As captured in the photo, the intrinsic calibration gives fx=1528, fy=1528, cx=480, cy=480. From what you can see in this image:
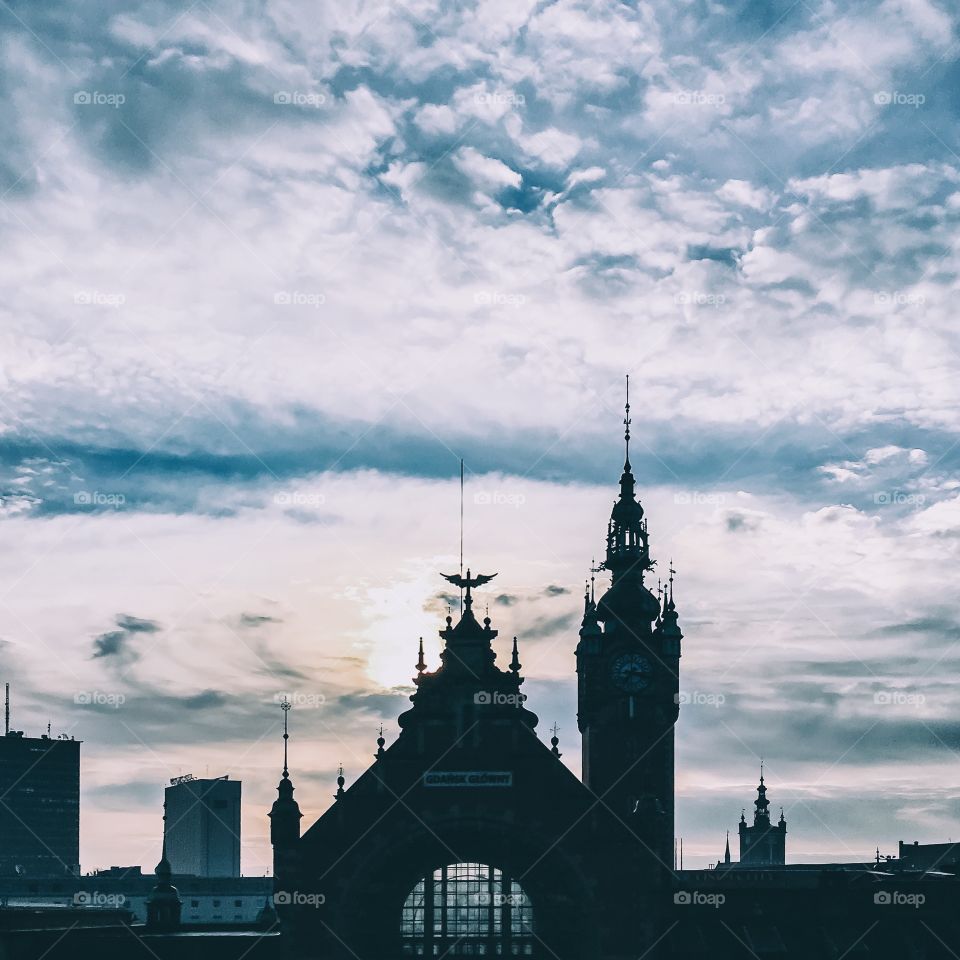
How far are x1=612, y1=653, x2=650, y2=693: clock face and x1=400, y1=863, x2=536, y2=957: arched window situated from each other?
2317cm

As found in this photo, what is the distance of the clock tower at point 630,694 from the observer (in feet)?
304

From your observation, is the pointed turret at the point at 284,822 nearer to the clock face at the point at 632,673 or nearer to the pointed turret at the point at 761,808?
the clock face at the point at 632,673

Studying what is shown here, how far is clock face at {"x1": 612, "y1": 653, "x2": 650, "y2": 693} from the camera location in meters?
93.4

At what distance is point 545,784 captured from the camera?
7175 cm

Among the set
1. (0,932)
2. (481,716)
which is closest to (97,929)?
(0,932)

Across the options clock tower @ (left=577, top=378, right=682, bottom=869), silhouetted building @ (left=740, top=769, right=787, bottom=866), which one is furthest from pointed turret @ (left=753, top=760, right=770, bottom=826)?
clock tower @ (left=577, top=378, right=682, bottom=869)

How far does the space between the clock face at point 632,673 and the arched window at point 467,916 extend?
23.2 m

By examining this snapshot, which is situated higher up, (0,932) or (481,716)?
(481,716)

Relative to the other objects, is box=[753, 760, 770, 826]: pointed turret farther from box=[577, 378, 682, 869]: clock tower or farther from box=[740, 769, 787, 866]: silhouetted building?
box=[577, 378, 682, 869]: clock tower

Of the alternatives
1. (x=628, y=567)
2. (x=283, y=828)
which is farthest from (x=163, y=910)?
(x=628, y=567)

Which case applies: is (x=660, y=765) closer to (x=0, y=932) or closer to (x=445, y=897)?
(x=445, y=897)

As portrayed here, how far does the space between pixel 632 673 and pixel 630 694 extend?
128cm

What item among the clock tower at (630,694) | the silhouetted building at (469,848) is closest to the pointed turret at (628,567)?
the clock tower at (630,694)

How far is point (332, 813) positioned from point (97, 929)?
45.9 ft
